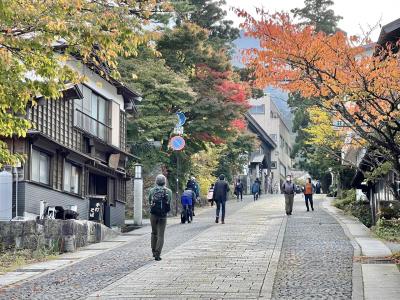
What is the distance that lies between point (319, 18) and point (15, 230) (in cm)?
4834

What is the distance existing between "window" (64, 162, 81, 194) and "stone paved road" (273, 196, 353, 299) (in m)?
9.07

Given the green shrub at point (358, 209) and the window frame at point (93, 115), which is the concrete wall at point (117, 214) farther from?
the green shrub at point (358, 209)

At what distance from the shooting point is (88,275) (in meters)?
13.6

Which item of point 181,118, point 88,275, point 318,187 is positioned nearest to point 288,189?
point 181,118

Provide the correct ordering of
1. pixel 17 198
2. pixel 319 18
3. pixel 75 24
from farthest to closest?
pixel 319 18
pixel 17 198
pixel 75 24

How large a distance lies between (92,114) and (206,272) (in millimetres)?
17543

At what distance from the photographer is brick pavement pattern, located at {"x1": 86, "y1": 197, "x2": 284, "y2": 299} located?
10938 millimetres

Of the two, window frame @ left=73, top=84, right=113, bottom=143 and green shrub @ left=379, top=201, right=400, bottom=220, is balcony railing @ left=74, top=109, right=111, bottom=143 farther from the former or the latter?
green shrub @ left=379, top=201, right=400, bottom=220

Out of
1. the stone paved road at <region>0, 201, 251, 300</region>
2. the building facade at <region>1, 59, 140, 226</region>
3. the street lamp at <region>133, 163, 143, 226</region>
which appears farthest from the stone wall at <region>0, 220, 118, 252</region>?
the street lamp at <region>133, 163, 143, 226</region>

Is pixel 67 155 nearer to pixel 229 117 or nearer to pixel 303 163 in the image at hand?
pixel 229 117

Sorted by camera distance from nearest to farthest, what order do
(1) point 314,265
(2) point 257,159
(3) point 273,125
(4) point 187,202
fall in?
(1) point 314,265 → (4) point 187,202 → (2) point 257,159 → (3) point 273,125

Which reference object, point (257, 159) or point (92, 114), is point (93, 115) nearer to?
point (92, 114)

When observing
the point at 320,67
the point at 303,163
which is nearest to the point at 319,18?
the point at 303,163

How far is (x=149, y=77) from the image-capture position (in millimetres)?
34625
